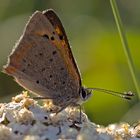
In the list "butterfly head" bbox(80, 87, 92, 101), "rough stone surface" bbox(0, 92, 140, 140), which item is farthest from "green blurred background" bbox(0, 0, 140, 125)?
"rough stone surface" bbox(0, 92, 140, 140)

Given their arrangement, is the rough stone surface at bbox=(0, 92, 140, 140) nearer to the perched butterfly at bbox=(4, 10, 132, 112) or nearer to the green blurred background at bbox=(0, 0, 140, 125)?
the perched butterfly at bbox=(4, 10, 132, 112)

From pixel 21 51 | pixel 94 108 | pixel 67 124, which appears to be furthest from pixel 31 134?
pixel 94 108

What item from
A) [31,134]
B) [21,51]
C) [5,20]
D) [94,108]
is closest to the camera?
[31,134]

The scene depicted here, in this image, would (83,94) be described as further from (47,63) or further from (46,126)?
(46,126)

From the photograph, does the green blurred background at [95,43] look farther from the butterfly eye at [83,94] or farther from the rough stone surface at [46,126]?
the rough stone surface at [46,126]

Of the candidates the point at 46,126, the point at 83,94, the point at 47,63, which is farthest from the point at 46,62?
the point at 46,126

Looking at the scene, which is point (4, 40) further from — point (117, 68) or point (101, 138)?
point (101, 138)

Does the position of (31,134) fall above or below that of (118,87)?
above

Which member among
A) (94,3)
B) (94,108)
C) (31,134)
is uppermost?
(31,134)
